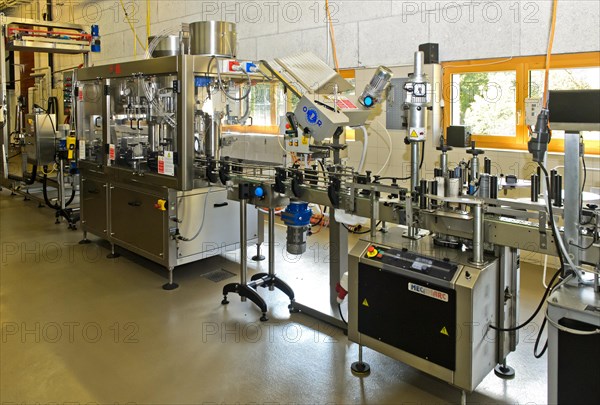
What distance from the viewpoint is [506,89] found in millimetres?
3721

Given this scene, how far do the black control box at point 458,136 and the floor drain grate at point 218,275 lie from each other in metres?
2.09

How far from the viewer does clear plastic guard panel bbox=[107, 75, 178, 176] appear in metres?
3.40

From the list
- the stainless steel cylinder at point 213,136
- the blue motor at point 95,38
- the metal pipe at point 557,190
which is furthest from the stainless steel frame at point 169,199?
the metal pipe at point 557,190

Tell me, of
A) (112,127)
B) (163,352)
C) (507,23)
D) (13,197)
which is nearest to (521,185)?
(507,23)

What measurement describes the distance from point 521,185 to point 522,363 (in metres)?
0.88

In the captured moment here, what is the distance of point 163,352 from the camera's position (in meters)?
2.58

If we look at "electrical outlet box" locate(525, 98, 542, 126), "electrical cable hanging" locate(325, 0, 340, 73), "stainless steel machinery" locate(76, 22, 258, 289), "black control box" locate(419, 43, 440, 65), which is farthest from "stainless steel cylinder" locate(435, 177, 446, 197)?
"electrical cable hanging" locate(325, 0, 340, 73)

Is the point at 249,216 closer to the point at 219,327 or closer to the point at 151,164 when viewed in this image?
the point at 151,164

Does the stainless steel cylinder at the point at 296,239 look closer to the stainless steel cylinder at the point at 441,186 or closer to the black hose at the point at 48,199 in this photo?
the stainless steel cylinder at the point at 441,186

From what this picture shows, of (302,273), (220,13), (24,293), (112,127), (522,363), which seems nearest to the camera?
(522,363)

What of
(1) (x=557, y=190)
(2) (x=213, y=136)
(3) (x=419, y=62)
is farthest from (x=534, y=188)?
(2) (x=213, y=136)

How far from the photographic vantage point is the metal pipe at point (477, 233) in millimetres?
1871

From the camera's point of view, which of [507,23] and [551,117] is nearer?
[551,117]

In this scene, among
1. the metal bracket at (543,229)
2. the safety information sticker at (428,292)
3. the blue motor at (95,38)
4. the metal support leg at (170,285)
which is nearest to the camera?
the metal bracket at (543,229)
